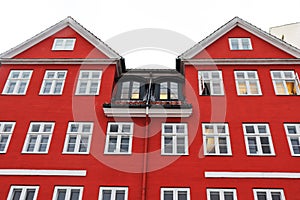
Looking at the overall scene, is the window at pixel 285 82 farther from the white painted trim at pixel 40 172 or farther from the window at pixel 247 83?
the white painted trim at pixel 40 172

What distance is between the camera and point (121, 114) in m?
21.6

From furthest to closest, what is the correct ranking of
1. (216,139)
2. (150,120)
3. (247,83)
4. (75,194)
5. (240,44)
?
(240,44)
(247,83)
(150,120)
(216,139)
(75,194)

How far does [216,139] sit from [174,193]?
14.3 ft

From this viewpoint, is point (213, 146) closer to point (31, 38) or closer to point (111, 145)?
point (111, 145)

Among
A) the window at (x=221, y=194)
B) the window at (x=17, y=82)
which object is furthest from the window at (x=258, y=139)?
Answer: the window at (x=17, y=82)

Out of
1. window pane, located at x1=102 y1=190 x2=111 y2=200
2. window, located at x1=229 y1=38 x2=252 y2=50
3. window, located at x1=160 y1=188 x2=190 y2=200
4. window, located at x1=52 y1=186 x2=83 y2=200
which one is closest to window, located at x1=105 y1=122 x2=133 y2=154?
window pane, located at x1=102 y1=190 x2=111 y2=200

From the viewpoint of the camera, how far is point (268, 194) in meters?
18.1

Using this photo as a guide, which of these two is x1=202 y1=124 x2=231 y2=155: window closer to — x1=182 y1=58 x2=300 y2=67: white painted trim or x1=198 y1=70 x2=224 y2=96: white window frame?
x1=198 y1=70 x2=224 y2=96: white window frame

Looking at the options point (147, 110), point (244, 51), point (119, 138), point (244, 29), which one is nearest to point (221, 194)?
point (147, 110)

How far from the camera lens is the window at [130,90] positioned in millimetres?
23797

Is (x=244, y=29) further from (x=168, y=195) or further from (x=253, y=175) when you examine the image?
(x=168, y=195)

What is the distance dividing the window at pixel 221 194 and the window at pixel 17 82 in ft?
46.1

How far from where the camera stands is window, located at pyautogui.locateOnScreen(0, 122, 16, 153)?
2039 centimetres

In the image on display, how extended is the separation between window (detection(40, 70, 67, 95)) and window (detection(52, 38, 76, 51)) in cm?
236
